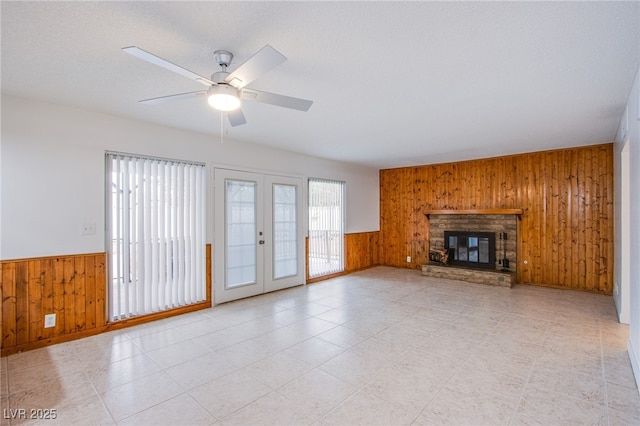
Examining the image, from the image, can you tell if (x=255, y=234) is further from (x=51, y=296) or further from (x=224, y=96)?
(x=224, y=96)

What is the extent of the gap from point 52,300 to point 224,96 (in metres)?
2.94

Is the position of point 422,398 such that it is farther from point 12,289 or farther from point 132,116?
point 132,116

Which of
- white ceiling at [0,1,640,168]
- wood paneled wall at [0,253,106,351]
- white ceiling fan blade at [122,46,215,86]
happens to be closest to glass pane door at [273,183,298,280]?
white ceiling at [0,1,640,168]

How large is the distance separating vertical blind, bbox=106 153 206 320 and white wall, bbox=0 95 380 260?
16cm

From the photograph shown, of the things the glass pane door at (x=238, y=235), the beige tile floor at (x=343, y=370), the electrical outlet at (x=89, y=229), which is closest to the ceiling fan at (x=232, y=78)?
the electrical outlet at (x=89, y=229)

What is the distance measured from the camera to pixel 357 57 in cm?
229

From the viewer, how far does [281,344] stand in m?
3.23

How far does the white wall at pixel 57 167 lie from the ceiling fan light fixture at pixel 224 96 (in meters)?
2.13

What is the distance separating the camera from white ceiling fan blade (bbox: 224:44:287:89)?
1.71 meters

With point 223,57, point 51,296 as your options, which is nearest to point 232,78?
point 223,57

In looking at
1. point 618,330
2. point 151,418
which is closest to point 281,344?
point 151,418

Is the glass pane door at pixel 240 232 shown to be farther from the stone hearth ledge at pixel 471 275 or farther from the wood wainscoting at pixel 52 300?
the stone hearth ledge at pixel 471 275

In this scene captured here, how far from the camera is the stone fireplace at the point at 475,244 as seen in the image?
5.91 meters

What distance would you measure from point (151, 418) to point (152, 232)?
2354mm
